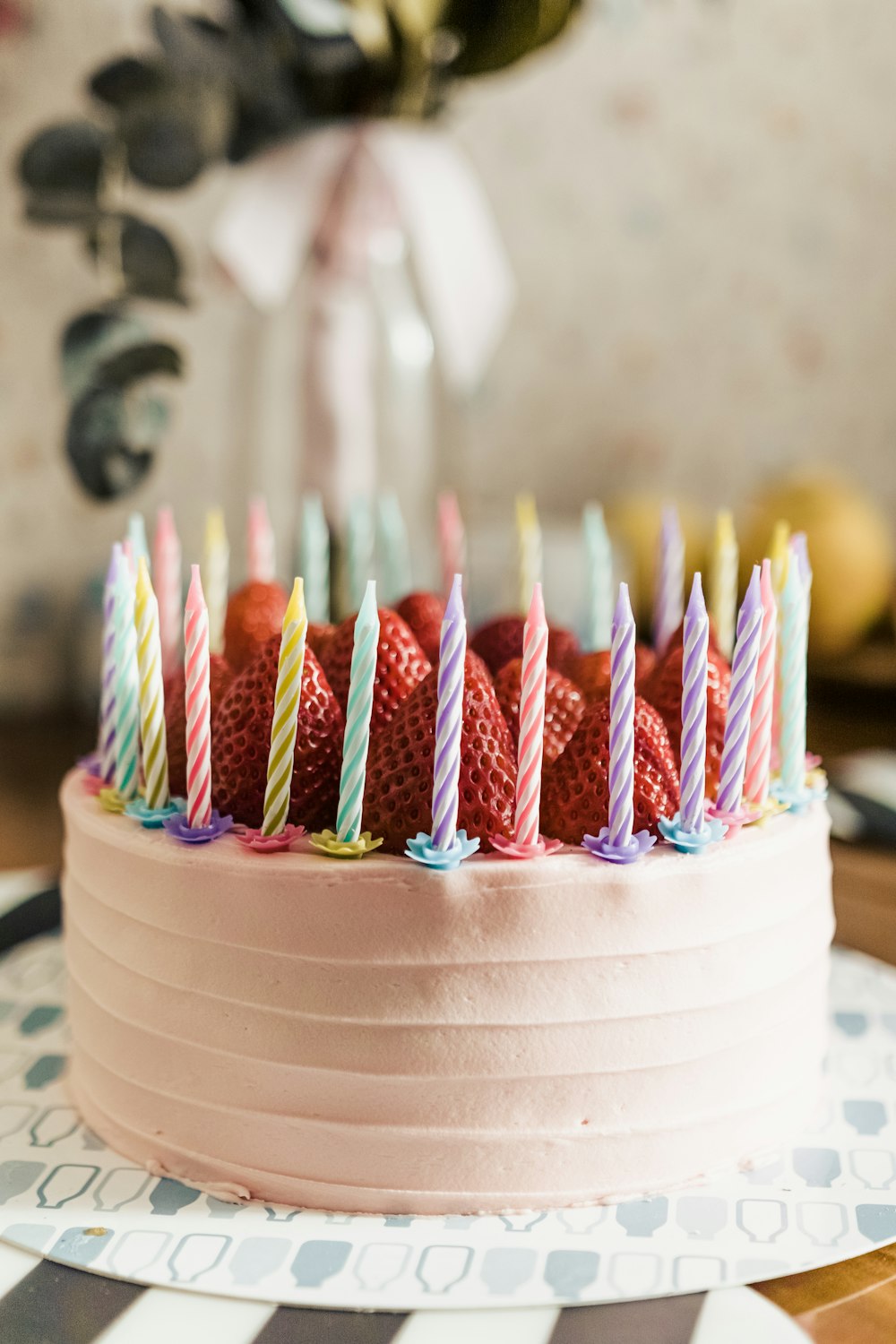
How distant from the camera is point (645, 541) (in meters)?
2.25

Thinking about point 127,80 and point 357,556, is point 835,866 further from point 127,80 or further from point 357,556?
point 127,80

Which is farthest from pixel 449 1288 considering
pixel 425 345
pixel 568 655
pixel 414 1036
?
pixel 425 345

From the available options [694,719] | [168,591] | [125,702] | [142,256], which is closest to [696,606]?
[694,719]

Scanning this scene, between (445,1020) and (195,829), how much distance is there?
22 cm

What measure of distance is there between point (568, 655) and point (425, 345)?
0.90 m

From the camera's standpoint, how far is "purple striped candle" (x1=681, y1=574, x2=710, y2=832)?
3.02 feet

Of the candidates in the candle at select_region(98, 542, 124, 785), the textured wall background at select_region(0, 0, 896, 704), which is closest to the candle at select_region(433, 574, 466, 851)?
the candle at select_region(98, 542, 124, 785)

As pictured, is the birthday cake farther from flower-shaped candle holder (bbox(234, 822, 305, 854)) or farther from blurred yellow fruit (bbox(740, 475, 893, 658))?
blurred yellow fruit (bbox(740, 475, 893, 658))

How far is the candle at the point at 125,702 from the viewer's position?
3.41ft

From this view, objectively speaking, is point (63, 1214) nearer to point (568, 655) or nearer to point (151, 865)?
point (151, 865)

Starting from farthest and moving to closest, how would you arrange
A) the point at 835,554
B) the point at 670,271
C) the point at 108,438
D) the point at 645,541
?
the point at 670,271
the point at 645,541
the point at 835,554
the point at 108,438

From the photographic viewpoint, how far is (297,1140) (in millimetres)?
899

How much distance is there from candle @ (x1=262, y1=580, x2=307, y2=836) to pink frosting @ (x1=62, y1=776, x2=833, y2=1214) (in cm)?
4

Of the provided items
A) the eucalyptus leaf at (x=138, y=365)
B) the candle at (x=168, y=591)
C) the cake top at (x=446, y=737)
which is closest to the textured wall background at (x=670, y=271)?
the eucalyptus leaf at (x=138, y=365)
